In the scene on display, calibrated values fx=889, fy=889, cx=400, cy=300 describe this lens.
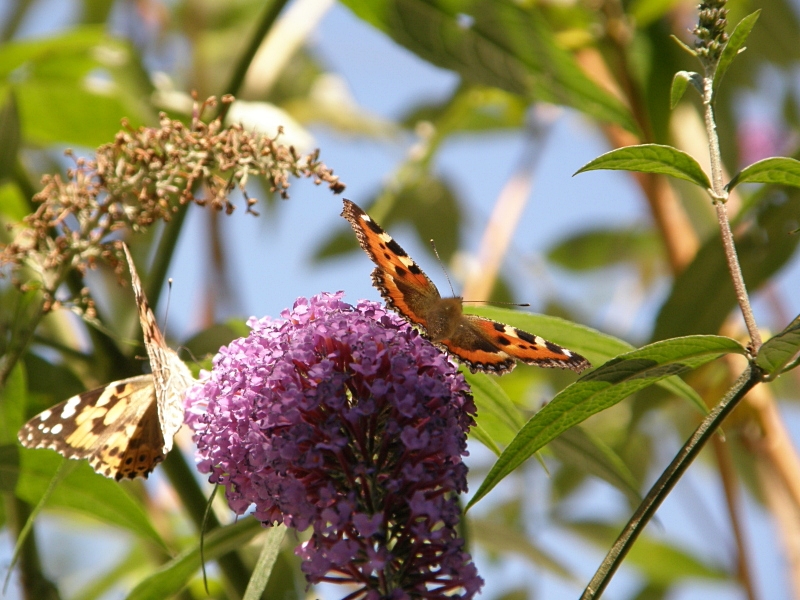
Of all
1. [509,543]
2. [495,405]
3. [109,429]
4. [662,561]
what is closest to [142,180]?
[109,429]

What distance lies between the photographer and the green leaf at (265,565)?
3.74ft

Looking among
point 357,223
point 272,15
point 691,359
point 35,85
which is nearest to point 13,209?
point 35,85

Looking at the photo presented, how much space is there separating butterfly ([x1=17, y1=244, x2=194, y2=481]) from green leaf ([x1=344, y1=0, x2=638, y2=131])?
2.43 feet

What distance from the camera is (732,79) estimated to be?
2535mm

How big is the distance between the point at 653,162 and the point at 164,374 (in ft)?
2.63

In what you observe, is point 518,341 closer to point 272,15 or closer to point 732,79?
point 272,15

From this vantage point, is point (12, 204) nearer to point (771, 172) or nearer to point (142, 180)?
point (142, 180)

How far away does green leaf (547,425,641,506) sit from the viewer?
1.26 metres

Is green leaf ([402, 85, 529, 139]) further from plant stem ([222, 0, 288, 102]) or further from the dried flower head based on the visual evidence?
the dried flower head

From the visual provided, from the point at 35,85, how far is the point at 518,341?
137 cm

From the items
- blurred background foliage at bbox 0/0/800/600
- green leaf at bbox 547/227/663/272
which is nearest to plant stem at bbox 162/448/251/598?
blurred background foliage at bbox 0/0/800/600

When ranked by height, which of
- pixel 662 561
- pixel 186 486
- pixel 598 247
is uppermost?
pixel 598 247

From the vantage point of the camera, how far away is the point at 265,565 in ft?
3.82

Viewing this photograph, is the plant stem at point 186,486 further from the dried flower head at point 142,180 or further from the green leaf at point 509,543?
the green leaf at point 509,543
